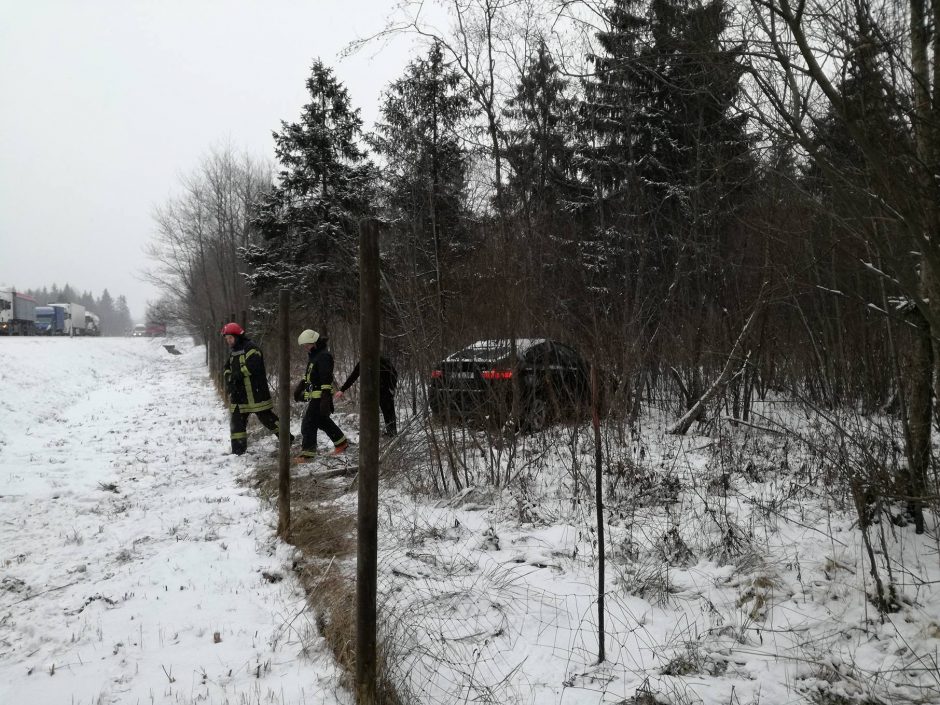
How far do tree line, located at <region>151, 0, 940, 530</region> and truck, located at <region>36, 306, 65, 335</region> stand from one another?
4220 centimetres

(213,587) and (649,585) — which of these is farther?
(213,587)

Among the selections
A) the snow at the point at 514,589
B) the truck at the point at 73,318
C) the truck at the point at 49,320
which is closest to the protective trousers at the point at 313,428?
the snow at the point at 514,589

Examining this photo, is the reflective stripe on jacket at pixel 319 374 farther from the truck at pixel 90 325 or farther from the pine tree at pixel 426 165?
the truck at pixel 90 325

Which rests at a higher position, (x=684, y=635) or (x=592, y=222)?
(x=592, y=222)

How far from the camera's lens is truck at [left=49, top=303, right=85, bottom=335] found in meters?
52.2

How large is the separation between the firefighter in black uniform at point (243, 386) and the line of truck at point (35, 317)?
142ft

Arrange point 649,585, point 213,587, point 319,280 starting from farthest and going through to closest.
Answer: point 319,280, point 213,587, point 649,585

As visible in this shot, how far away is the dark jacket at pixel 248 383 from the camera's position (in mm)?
8102

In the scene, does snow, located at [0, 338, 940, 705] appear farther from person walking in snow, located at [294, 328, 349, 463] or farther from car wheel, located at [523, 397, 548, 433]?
person walking in snow, located at [294, 328, 349, 463]

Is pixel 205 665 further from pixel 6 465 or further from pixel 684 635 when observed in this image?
pixel 6 465

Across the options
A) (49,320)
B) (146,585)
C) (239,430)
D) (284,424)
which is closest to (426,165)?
(239,430)

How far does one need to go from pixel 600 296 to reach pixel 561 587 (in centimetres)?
583

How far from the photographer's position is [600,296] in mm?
8727

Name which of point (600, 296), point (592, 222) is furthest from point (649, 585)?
point (592, 222)
